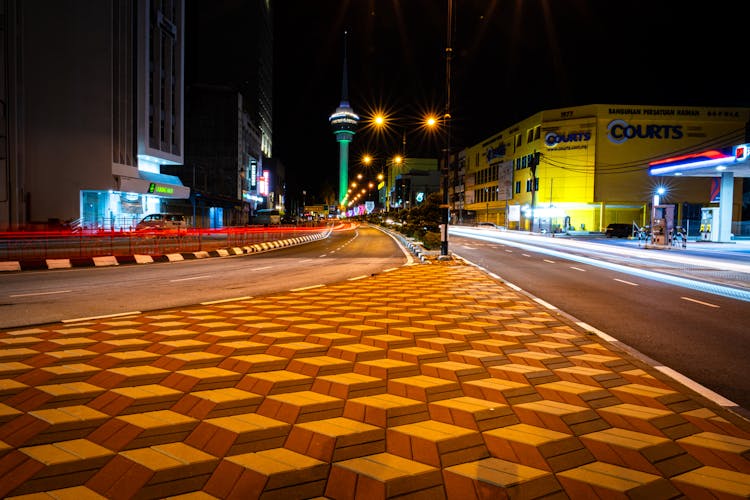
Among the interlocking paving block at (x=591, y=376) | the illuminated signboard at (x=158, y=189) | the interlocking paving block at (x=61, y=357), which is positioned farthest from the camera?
the illuminated signboard at (x=158, y=189)

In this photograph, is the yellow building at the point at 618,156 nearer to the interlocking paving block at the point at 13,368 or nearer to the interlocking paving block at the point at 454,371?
the interlocking paving block at the point at 454,371

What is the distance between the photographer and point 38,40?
37.6 meters

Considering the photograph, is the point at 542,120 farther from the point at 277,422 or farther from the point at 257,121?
the point at 277,422

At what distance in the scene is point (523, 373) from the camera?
16.4 ft

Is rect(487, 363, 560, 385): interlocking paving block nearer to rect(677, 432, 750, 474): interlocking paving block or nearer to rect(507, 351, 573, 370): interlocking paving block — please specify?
rect(507, 351, 573, 370): interlocking paving block

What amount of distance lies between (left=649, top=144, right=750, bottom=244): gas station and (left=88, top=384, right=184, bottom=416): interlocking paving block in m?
31.7

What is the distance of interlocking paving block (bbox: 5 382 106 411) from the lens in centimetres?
402

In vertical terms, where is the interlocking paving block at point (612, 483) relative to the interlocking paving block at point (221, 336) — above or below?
above

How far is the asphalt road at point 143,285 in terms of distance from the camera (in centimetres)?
893

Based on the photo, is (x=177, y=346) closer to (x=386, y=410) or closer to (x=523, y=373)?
(x=386, y=410)

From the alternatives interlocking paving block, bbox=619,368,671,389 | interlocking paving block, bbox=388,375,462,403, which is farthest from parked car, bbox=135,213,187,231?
interlocking paving block, bbox=619,368,671,389

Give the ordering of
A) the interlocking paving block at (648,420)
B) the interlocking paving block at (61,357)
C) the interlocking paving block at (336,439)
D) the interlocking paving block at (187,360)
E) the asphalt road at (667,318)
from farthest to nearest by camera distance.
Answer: the asphalt road at (667,318) < the interlocking paving block at (61,357) < the interlocking paving block at (187,360) < the interlocking paving block at (648,420) < the interlocking paving block at (336,439)

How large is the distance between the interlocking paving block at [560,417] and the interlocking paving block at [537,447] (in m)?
0.11

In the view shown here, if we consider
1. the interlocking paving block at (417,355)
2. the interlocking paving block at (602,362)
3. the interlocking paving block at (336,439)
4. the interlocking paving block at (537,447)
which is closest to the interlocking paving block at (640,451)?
the interlocking paving block at (537,447)
